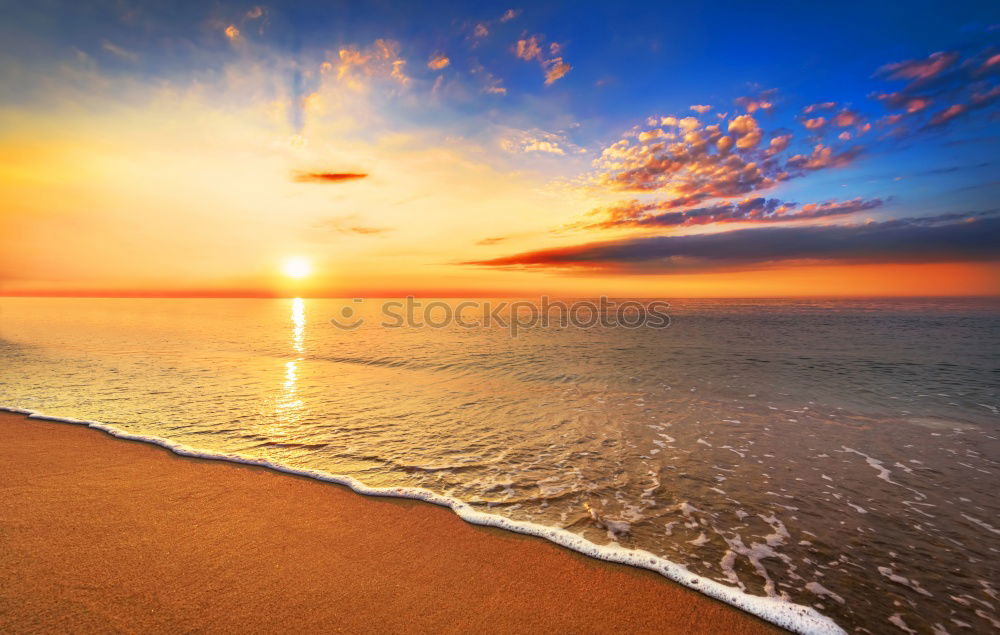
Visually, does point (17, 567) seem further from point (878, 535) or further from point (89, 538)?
point (878, 535)

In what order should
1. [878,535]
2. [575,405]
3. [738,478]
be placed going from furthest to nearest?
[575,405]
[738,478]
[878,535]

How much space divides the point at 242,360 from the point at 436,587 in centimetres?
2217

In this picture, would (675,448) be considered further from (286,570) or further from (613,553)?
(286,570)

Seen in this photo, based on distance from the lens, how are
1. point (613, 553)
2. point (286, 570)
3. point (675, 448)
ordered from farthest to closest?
point (675, 448) < point (613, 553) < point (286, 570)

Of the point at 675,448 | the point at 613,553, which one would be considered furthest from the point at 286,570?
the point at 675,448

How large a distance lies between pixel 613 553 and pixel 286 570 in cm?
397

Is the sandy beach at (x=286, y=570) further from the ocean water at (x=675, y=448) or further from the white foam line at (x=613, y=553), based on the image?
the ocean water at (x=675, y=448)

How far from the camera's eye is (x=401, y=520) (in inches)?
226

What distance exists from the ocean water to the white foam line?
3 cm

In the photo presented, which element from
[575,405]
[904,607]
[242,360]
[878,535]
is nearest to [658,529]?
[904,607]

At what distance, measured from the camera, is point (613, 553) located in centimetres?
503

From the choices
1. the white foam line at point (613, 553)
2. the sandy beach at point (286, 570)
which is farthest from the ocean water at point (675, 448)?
the sandy beach at point (286, 570)

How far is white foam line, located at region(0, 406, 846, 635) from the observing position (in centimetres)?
406

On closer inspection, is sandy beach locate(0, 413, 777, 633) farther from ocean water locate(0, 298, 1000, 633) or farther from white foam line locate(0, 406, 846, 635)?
ocean water locate(0, 298, 1000, 633)
